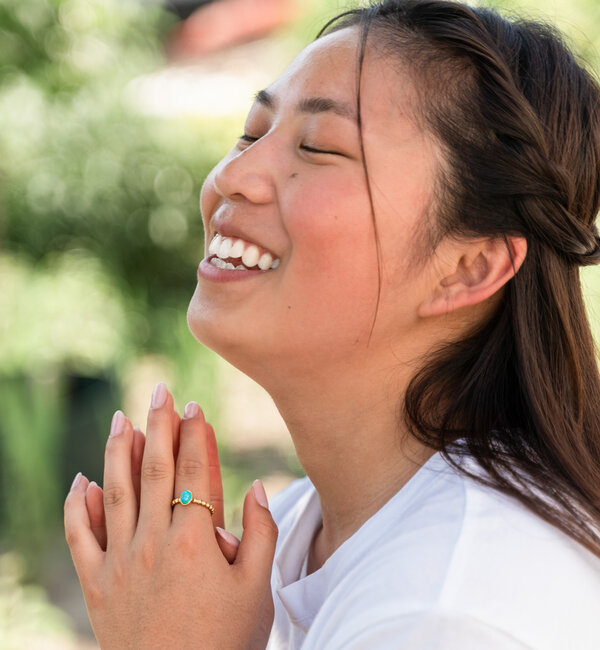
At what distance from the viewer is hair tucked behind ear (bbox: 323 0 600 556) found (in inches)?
62.9

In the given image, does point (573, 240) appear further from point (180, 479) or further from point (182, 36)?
point (182, 36)

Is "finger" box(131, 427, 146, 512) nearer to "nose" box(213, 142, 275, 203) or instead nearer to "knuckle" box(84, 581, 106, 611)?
"knuckle" box(84, 581, 106, 611)

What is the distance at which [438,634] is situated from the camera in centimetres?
117

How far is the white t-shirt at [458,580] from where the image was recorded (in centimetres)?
118

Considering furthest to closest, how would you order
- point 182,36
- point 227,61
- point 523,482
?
point 182,36
point 227,61
point 523,482

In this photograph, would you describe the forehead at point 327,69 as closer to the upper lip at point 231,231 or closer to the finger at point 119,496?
the upper lip at point 231,231

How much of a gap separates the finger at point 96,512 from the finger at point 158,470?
0.43 ft

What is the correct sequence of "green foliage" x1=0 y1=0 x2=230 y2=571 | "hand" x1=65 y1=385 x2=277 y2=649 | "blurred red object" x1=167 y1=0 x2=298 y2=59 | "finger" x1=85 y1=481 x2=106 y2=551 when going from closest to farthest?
"hand" x1=65 y1=385 x2=277 y2=649, "finger" x1=85 y1=481 x2=106 y2=551, "green foliage" x1=0 y1=0 x2=230 y2=571, "blurred red object" x1=167 y1=0 x2=298 y2=59

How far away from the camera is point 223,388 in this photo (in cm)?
490

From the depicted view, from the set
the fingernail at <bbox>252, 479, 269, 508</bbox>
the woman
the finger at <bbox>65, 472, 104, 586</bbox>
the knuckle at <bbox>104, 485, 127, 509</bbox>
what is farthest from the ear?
the finger at <bbox>65, 472, 104, 586</bbox>

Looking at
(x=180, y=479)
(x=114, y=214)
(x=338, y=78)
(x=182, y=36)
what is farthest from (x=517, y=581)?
(x=182, y=36)

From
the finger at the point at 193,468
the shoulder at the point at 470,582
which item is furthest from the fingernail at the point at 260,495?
the shoulder at the point at 470,582

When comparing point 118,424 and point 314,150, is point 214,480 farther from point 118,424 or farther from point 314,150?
point 314,150

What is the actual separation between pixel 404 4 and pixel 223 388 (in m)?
3.39
